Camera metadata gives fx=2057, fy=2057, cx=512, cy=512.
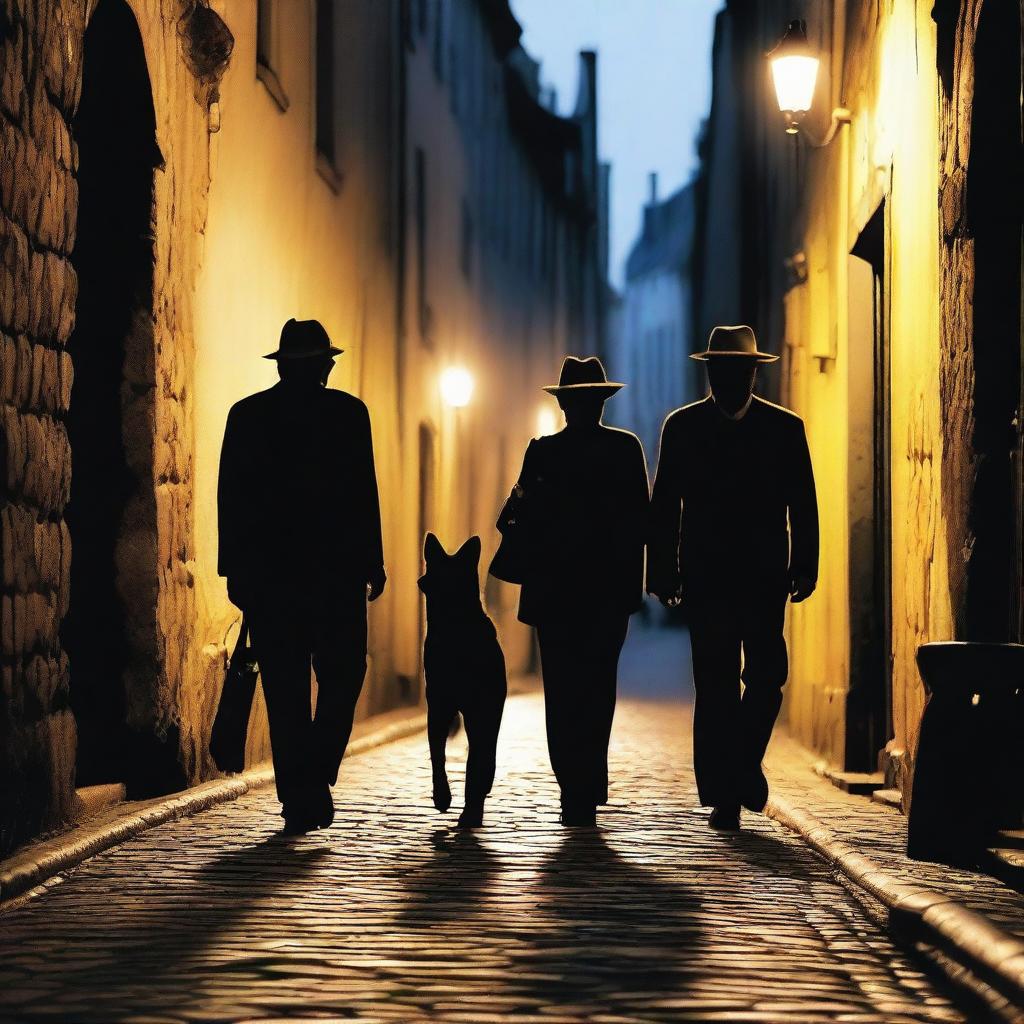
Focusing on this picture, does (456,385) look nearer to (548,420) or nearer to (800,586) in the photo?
(548,420)

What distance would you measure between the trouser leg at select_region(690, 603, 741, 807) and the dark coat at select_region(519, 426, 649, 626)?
313 millimetres

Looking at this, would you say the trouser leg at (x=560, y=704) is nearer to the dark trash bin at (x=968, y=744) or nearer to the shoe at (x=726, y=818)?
the shoe at (x=726, y=818)

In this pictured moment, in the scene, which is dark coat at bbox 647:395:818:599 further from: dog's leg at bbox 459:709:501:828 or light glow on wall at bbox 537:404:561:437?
light glow on wall at bbox 537:404:561:437

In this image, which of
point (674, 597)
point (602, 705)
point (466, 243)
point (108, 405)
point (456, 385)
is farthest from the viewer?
point (466, 243)

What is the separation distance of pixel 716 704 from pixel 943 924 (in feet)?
9.05

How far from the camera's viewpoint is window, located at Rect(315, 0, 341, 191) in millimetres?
→ 13902

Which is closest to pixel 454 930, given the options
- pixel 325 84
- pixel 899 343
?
pixel 899 343

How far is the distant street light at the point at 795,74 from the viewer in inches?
431

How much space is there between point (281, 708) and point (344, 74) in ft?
27.3

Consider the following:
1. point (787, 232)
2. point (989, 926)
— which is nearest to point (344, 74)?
point (787, 232)

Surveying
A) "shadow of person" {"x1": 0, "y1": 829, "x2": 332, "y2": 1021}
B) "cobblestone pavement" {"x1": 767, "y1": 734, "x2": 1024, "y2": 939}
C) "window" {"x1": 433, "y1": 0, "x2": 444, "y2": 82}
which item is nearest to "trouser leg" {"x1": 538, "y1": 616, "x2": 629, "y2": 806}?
"cobblestone pavement" {"x1": 767, "y1": 734, "x2": 1024, "y2": 939}

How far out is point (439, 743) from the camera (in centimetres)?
767

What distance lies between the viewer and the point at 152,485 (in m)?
8.60

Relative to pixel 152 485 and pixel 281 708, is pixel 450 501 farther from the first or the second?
pixel 281 708
